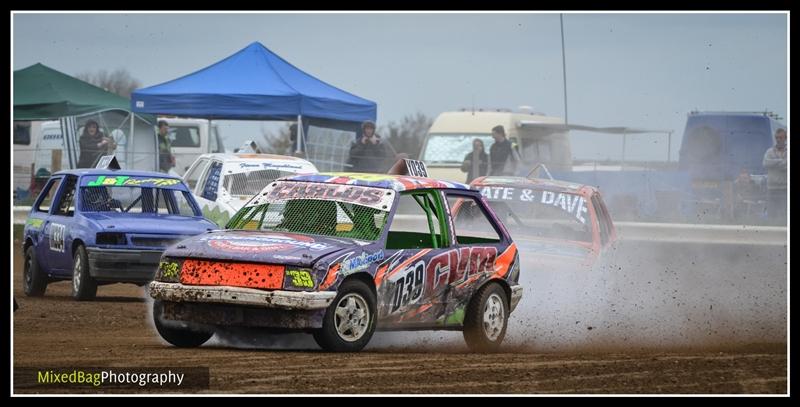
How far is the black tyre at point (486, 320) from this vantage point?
9742 millimetres

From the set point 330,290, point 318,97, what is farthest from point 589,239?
point 318,97

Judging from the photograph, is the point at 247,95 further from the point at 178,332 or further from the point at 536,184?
the point at 178,332

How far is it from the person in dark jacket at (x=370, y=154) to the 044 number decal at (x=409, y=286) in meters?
10.6

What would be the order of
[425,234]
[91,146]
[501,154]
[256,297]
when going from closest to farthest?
[256,297] → [425,234] → [501,154] → [91,146]

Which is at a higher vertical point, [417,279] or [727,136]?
[727,136]

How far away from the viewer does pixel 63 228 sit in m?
13.8

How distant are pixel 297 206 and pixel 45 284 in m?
5.51

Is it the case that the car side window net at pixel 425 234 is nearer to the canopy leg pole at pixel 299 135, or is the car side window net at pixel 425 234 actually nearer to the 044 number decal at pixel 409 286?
the 044 number decal at pixel 409 286

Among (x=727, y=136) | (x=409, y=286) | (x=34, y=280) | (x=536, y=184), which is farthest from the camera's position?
(x=727, y=136)

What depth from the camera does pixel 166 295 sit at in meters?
8.73

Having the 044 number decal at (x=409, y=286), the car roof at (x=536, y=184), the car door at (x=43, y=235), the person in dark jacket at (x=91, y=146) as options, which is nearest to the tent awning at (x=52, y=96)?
the person in dark jacket at (x=91, y=146)

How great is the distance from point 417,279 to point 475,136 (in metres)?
14.5

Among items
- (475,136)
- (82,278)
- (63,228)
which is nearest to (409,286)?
(82,278)

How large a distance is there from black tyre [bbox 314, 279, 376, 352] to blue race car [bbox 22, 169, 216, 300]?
16.1ft
